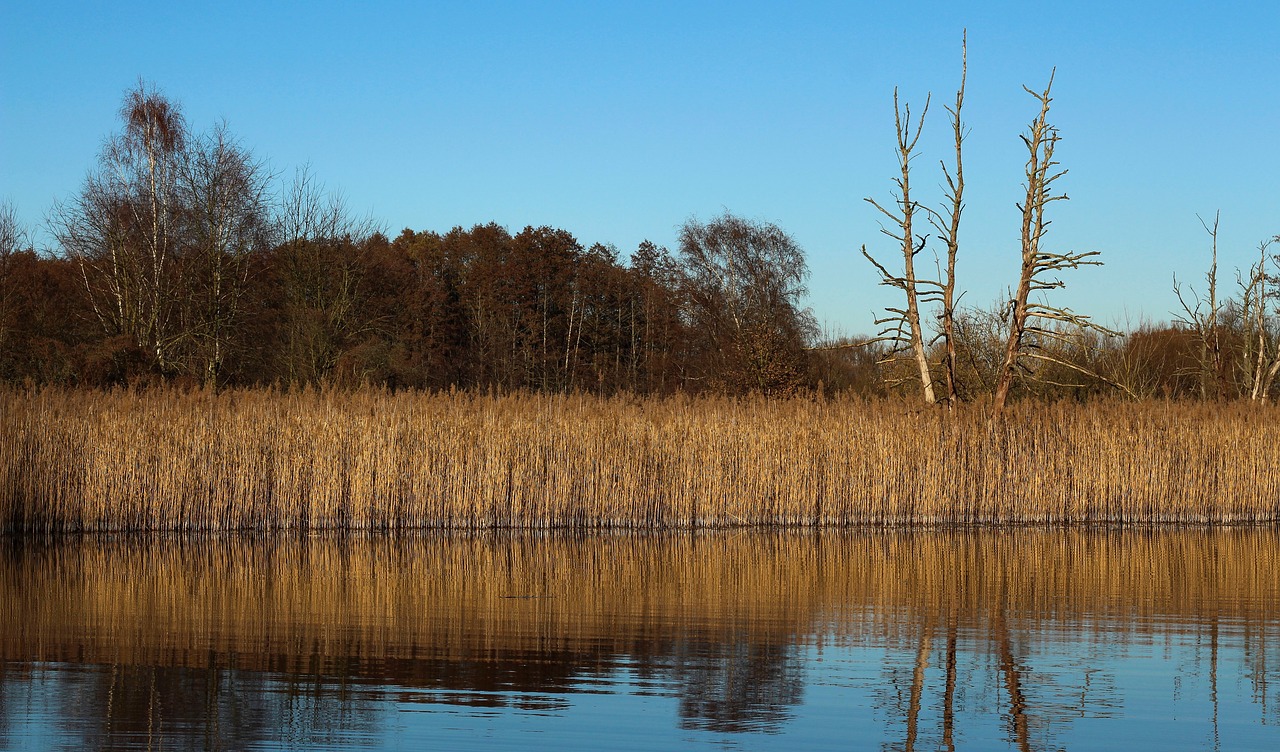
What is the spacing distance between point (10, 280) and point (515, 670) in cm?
2910

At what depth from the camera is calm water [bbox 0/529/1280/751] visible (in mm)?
5418

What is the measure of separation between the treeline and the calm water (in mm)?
5993

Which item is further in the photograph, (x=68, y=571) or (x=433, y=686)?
(x=68, y=571)

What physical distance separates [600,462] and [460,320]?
1268 inches

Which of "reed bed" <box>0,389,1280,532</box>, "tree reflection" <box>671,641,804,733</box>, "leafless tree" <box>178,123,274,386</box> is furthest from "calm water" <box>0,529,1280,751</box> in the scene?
"leafless tree" <box>178,123,274,386</box>

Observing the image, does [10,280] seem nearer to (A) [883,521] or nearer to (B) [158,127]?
(B) [158,127]

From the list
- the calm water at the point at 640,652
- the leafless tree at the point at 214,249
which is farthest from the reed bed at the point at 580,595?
the leafless tree at the point at 214,249

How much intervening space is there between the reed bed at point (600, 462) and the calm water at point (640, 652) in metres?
2.59

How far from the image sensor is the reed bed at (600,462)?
595 inches

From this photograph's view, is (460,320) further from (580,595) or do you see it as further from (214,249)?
(580,595)

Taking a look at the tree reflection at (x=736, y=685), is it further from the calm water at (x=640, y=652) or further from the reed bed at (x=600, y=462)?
the reed bed at (x=600, y=462)

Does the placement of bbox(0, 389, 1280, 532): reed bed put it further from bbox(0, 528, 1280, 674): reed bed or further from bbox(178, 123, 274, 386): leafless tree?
bbox(178, 123, 274, 386): leafless tree

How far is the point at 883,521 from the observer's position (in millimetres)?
16797

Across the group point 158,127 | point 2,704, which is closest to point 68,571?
point 2,704
